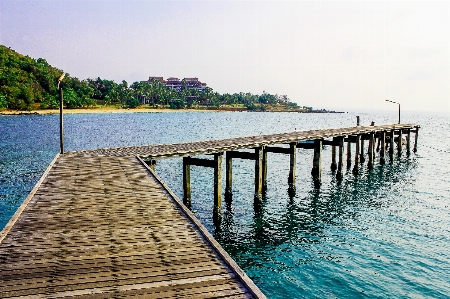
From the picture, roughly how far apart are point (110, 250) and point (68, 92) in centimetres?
11976

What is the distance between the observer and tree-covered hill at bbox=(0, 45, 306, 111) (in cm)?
9806

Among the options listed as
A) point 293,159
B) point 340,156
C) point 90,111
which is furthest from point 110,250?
point 90,111

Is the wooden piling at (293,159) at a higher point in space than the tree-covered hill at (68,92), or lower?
lower

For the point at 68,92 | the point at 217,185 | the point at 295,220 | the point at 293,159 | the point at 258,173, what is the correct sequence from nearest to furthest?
the point at 217,185, the point at 295,220, the point at 258,173, the point at 293,159, the point at 68,92

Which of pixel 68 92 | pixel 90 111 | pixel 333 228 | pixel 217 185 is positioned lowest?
pixel 333 228

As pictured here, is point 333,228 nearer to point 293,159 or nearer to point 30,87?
point 293,159

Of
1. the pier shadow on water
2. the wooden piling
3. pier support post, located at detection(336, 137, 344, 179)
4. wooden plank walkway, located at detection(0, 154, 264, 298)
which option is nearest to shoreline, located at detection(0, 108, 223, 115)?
the pier shadow on water

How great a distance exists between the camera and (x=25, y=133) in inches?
2199

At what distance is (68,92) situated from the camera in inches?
4560

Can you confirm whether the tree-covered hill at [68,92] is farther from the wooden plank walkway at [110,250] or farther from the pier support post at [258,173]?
the wooden plank walkway at [110,250]

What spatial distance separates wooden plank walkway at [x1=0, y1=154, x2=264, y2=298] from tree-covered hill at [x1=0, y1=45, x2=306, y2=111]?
9627 cm

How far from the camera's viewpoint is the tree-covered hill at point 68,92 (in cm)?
9806

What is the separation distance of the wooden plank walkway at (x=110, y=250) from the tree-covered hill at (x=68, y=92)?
96271 mm

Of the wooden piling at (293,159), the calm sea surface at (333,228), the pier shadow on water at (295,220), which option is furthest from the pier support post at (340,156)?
the wooden piling at (293,159)
